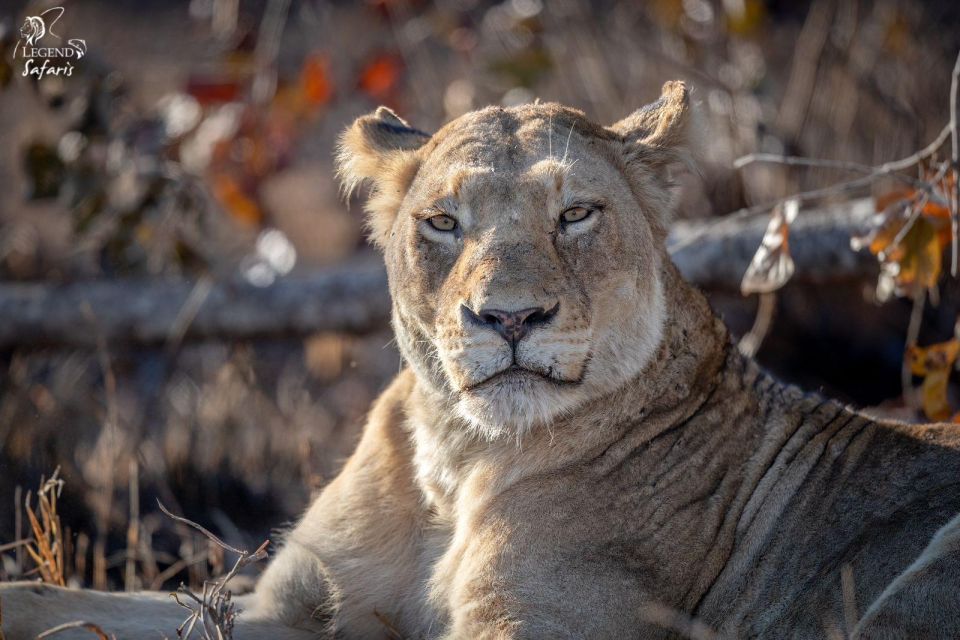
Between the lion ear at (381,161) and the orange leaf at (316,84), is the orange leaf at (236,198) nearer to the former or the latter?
A: the orange leaf at (316,84)

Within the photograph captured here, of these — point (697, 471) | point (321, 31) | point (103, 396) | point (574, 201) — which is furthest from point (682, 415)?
point (321, 31)

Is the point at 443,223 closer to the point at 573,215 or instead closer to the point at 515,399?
the point at 573,215

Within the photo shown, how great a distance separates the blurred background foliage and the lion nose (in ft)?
6.55

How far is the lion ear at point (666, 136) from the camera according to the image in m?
3.88

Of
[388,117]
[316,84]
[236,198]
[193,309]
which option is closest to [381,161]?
[388,117]

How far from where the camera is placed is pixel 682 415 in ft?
12.3

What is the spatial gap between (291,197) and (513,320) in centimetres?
881

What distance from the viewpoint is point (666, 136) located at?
3.89 m

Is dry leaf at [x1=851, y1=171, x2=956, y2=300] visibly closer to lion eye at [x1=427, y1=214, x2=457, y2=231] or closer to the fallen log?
lion eye at [x1=427, y1=214, x2=457, y2=231]

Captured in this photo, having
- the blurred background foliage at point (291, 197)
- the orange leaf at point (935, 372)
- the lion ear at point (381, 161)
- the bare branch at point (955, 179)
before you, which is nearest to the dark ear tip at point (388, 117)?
the lion ear at point (381, 161)

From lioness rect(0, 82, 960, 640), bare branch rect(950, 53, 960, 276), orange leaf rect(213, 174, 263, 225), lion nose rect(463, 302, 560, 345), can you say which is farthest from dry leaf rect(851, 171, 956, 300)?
orange leaf rect(213, 174, 263, 225)

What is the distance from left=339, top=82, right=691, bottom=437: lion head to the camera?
3303 mm

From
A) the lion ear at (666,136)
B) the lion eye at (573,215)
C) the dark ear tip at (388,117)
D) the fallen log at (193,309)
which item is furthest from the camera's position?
the fallen log at (193,309)

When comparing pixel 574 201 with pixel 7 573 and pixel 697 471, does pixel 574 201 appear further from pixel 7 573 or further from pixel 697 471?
pixel 7 573
